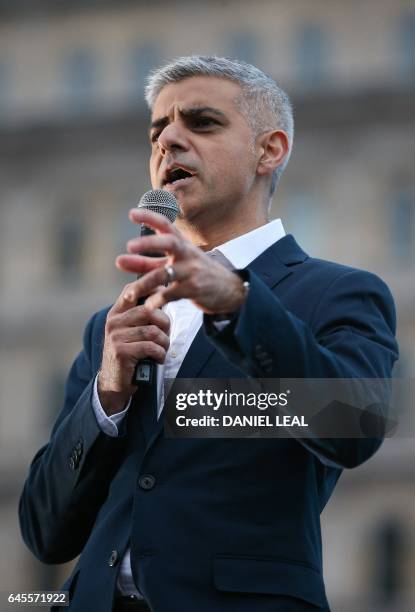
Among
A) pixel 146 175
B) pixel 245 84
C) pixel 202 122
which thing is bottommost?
pixel 202 122

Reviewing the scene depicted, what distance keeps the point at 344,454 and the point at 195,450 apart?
0.41 metres

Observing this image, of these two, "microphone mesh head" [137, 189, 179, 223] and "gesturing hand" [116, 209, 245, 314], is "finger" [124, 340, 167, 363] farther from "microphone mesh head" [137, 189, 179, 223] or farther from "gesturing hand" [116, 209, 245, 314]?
"microphone mesh head" [137, 189, 179, 223]

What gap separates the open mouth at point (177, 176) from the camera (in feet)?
13.0

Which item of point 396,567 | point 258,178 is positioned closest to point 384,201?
point 396,567

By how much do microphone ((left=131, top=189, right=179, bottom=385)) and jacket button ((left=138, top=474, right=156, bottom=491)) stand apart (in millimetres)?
224

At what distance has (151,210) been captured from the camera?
3688mm

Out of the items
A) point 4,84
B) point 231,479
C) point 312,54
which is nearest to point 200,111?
point 231,479

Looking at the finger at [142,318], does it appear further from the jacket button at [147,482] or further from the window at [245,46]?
the window at [245,46]

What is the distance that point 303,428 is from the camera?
3.24 m

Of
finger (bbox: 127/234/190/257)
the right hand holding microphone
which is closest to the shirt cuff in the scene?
A: the right hand holding microphone

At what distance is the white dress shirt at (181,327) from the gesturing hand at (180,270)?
50 centimetres

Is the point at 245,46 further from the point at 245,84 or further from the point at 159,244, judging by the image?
the point at 159,244

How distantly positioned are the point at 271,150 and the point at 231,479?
1178 mm

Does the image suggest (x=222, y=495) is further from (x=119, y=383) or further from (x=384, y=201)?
(x=384, y=201)
